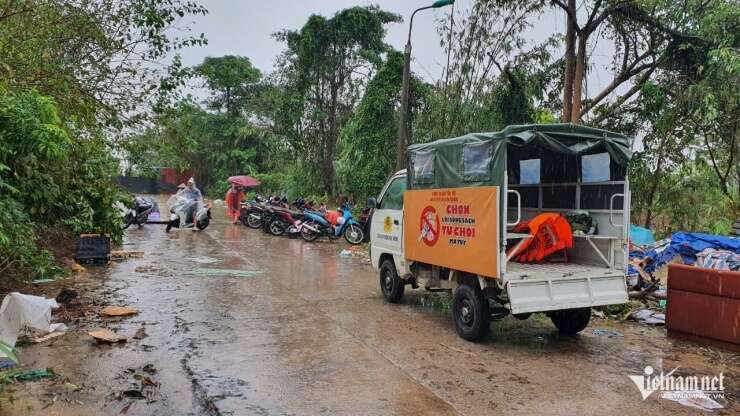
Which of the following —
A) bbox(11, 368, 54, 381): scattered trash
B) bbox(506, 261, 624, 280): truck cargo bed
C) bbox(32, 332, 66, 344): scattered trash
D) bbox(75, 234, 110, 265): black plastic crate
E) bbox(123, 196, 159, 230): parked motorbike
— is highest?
bbox(123, 196, 159, 230): parked motorbike

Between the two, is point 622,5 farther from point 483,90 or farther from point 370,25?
point 370,25

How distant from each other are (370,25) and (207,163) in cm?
1966

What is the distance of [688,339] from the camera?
593 centimetres

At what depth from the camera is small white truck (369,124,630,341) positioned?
5.29 m

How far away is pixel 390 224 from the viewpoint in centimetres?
763

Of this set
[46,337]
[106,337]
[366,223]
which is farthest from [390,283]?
[366,223]

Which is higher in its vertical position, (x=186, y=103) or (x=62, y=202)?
(x=186, y=103)

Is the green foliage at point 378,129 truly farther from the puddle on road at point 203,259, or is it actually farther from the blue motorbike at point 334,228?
the puddle on road at point 203,259

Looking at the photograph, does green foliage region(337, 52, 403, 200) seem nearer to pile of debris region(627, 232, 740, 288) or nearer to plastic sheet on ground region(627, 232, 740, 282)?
pile of debris region(627, 232, 740, 288)

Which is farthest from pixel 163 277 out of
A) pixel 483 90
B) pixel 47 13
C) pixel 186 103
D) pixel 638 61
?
pixel 638 61

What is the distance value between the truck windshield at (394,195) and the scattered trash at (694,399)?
4.07m

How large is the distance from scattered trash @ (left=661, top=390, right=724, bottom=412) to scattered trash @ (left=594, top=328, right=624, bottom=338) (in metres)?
1.81

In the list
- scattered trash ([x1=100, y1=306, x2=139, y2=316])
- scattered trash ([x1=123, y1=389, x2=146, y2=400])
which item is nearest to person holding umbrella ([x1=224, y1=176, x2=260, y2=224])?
scattered trash ([x1=100, y1=306, x2=139, y2=316])

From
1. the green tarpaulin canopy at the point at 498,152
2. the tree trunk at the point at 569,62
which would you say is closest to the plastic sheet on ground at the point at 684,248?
the green tarpaulin canopy at the point at 498,152
